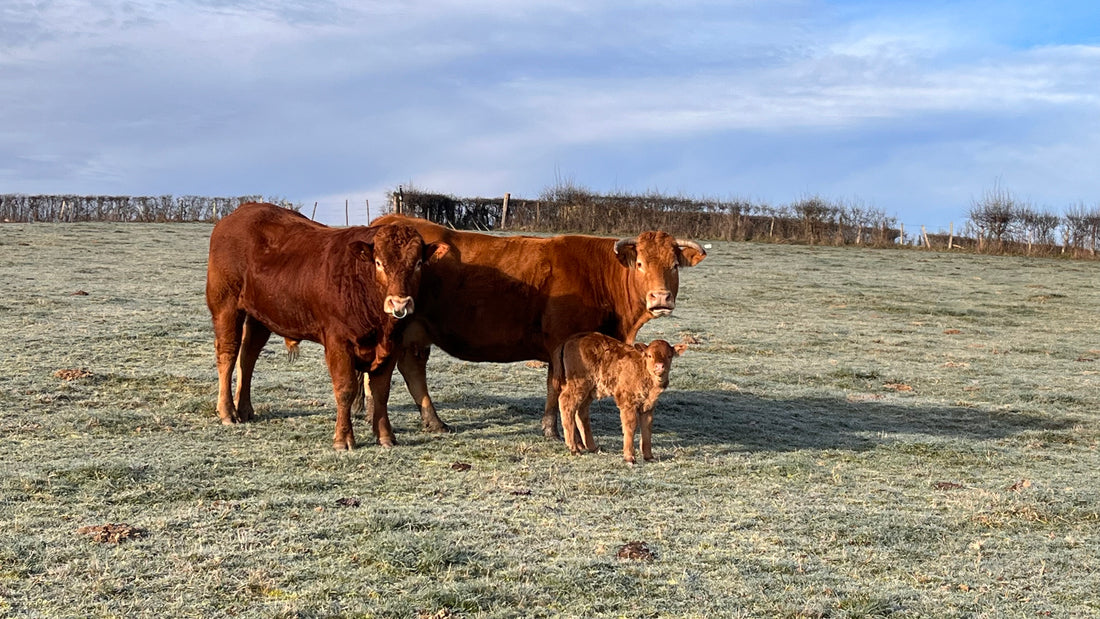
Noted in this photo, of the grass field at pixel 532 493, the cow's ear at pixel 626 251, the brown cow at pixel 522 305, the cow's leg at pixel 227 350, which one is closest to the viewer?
the grass field at pixel 532 493

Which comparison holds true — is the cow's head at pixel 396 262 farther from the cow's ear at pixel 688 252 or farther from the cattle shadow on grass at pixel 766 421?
the cow's ear at pixel 688 252

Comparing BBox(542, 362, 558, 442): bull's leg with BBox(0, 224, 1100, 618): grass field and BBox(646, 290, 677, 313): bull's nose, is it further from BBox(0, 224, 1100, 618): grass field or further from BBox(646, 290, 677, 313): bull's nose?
BBox(646, 290, 677, 313): bull's nose

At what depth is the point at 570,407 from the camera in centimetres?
996

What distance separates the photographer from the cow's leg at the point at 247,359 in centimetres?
1108

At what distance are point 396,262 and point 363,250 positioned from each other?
0.53m

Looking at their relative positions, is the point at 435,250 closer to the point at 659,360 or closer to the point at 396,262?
the point at 396,262

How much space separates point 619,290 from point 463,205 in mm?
43545

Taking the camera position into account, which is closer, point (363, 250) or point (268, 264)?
point (363, 250)

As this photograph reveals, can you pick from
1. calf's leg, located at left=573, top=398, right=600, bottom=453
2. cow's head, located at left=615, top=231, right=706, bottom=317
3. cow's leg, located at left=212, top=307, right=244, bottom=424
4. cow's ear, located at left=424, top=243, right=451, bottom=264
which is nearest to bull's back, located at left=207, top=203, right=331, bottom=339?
cow's leg, located at left=212, top=307, right=244, bottom=424

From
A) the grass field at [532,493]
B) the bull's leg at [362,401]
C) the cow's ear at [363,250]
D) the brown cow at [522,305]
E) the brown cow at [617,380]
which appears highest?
the cow's ear at [363,250]

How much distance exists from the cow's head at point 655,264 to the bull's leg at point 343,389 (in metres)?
2.85

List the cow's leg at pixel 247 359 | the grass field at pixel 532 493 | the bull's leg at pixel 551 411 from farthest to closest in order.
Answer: the cow's leg at pixel 247 359
the bull's leg at pixel 551 411
the grass field at pixel 532 493

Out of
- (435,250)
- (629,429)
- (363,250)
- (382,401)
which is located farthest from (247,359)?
(629,429)

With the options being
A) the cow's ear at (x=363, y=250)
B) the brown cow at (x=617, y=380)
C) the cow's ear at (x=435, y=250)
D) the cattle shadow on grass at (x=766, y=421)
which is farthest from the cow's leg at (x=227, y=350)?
the brown cow at (x=617, y=380)
